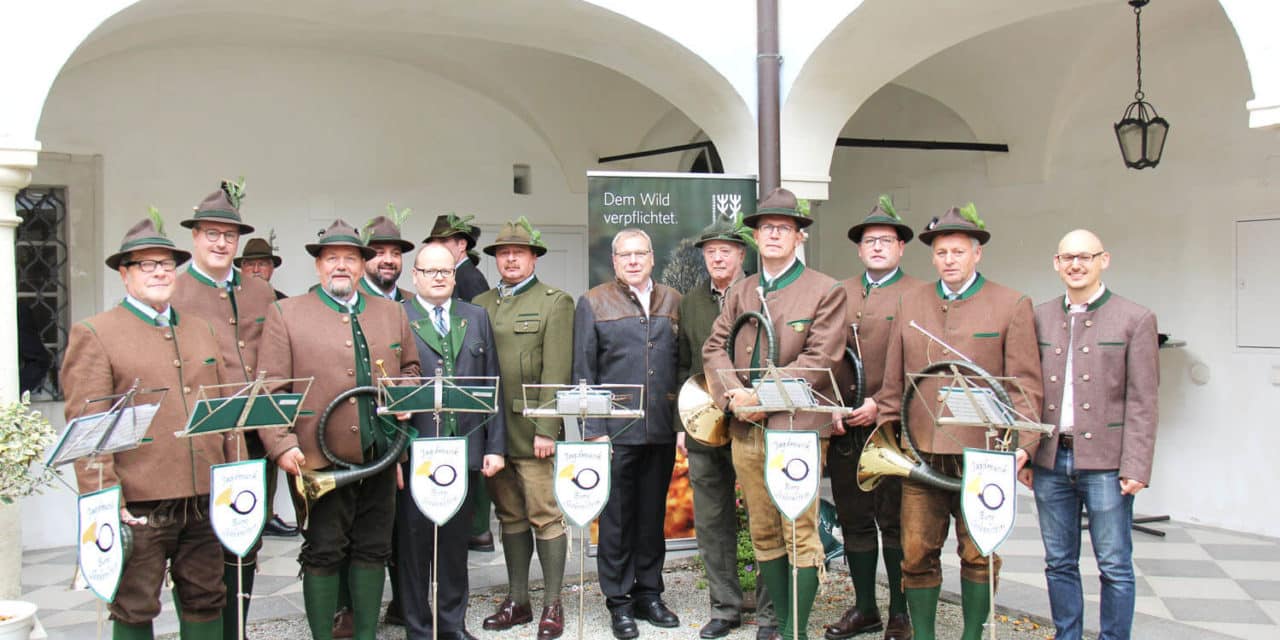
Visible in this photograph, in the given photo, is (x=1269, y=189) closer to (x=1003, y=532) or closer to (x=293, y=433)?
(x=1003, y=532)

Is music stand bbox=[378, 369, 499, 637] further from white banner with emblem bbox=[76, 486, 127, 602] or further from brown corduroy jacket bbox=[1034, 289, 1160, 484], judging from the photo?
brown corduroy jacket bbox=[1034, 289, 1160, 484]

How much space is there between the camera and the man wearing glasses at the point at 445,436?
4.38 m

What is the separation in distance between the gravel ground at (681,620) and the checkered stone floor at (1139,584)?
16 centimetres

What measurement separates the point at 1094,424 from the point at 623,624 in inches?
87.7

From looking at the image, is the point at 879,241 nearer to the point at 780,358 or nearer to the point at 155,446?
the point at 780,358

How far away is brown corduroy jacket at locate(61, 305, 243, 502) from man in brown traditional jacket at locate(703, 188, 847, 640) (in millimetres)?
1989

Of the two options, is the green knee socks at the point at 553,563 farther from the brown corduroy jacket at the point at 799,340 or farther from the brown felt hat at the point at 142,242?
the brown felt hat at the point at 142,242

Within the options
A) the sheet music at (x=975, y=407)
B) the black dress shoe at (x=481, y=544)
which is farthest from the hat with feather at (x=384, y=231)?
the sheet music at (x=975, y=407)

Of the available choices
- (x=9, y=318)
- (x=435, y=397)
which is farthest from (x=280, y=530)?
(x=435, y=397)

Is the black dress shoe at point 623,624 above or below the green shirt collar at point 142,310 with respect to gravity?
below

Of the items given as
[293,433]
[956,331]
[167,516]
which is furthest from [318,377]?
[956,331]

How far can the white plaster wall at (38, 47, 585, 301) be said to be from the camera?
6816 millimetres

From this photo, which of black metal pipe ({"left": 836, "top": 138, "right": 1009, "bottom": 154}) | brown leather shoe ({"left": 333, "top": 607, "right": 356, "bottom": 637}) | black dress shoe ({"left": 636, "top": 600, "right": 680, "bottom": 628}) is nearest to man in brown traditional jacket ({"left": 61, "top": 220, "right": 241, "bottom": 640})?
brown leather shoe ({"left": 333, "top": 607, "right": 356, "bottom": 637})

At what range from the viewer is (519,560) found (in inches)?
189
